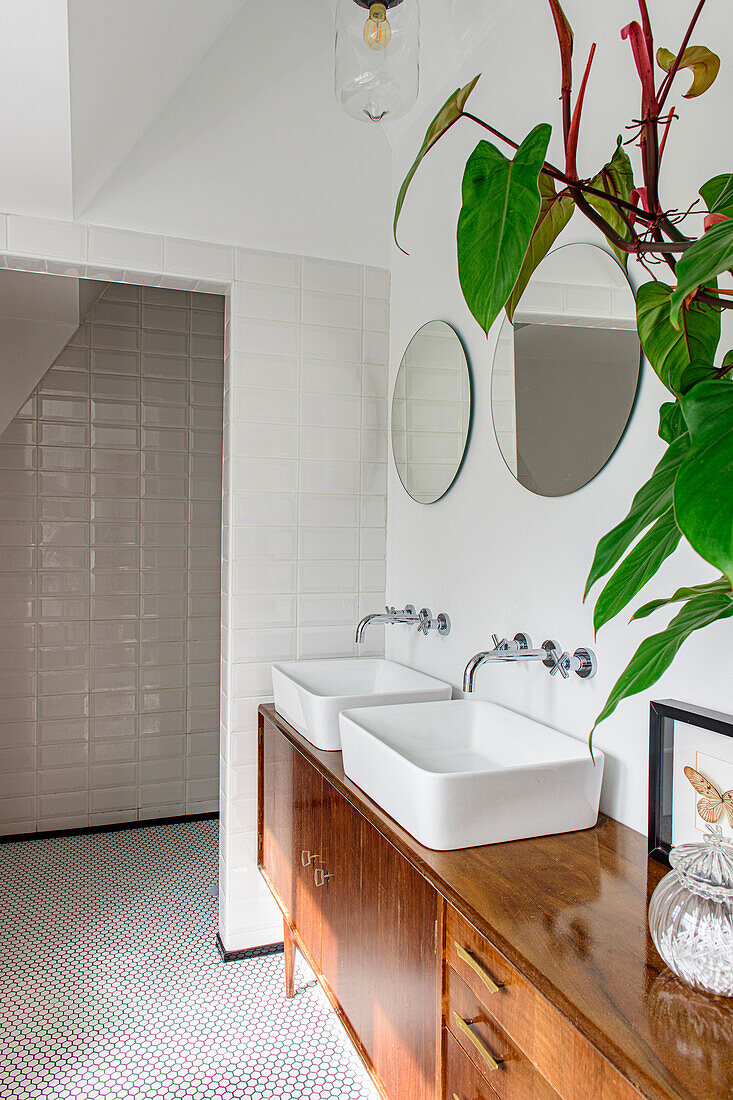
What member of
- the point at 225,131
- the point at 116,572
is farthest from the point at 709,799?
the point at 116,572

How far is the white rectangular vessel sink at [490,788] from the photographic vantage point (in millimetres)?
1222

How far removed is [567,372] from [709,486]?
114 cm

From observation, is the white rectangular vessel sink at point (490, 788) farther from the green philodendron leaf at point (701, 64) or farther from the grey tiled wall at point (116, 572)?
the grey tiled wall at point (116, 572)

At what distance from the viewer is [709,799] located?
3.58 ft

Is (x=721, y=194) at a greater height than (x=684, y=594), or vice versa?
(x=721, y=194)

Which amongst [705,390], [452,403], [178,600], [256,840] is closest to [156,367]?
[178,600]

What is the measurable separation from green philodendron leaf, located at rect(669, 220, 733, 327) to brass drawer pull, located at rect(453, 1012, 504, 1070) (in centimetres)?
95

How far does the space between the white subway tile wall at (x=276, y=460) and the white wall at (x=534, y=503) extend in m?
0.11

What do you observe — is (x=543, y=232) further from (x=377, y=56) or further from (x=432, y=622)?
(x=432, y=622)

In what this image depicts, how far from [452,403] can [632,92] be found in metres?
0.84

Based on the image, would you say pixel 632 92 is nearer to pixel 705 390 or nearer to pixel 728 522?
pixel 705 390

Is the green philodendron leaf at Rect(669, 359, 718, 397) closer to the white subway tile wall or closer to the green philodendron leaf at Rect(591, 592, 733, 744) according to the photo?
the green philodendron leaf at Rect(591, 592, 733, 744)

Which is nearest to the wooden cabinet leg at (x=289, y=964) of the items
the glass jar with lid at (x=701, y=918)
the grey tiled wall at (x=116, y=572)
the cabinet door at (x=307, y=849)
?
the cabinet door at (x=307, y=849)

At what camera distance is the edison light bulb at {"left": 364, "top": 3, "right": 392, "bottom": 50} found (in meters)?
1.36
